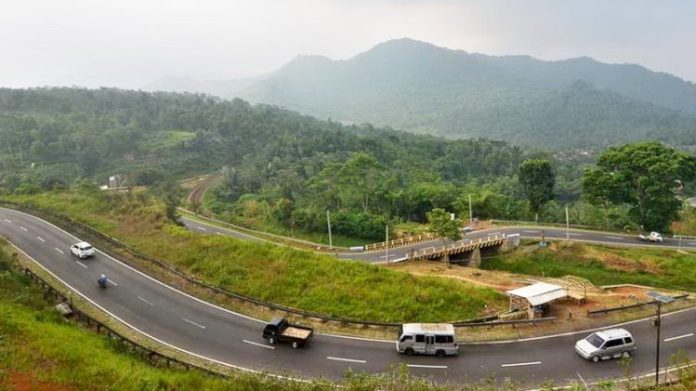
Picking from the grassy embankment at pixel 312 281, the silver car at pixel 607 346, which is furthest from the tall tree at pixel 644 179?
the silver car at pixel 607 346

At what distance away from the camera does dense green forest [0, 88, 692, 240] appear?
68.9 meters

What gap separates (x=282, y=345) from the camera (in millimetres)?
26000

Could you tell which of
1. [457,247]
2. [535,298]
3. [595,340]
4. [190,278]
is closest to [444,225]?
[457,247]

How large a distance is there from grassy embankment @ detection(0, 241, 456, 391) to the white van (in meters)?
2.88

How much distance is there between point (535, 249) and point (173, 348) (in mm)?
39460

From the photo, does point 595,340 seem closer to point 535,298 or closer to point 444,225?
point 535,298

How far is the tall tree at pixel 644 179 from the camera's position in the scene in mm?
51438

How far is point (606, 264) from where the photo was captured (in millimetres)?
46719

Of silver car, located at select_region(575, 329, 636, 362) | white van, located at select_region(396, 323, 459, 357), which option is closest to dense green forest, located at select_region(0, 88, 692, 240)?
white van, located at select_region(396, 323, 459, 357)

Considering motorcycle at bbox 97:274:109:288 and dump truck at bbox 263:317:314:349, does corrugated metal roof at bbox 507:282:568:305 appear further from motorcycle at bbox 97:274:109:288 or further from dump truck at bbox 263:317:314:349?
motorcycle at bbox 97:274:109:288

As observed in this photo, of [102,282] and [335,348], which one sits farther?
[102,282]

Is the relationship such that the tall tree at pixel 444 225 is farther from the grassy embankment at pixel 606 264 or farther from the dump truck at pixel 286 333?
the dump truck at pixel 286 333

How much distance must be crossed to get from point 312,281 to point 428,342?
12.4 metres

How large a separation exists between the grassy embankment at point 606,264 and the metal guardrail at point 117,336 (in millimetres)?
35465
